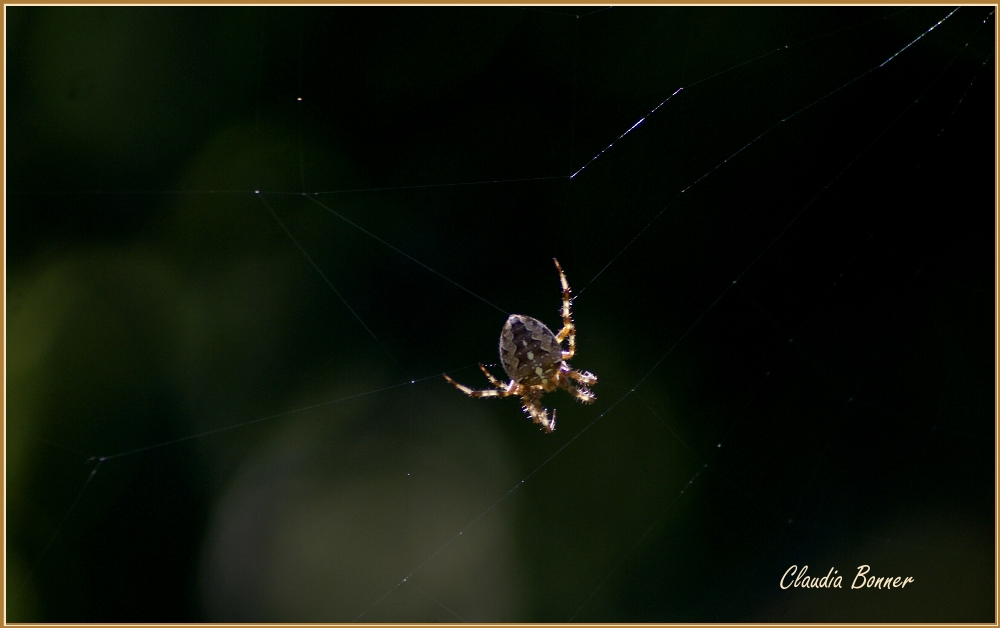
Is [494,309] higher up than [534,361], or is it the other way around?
[534,361]

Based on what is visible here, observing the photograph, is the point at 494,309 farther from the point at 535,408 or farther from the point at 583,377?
the point at 583,377

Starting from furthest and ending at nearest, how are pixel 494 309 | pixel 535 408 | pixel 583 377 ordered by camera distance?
pixel 494 309
pixel 535 408
pixel 583 377

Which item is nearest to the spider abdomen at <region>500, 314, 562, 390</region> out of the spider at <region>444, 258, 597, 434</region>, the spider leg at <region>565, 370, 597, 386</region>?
the spider at <region>444, 258, 597, 434</region>

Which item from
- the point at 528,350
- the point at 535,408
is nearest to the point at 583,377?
the point at 535,408

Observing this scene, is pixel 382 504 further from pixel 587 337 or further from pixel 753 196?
pixel 753 196

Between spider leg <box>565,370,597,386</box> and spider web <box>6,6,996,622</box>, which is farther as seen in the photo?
spider web <box>6,6,996,622</box>

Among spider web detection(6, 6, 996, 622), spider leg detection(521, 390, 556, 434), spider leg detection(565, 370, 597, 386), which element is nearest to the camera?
spider leg detection(565, 370, 597, 386)

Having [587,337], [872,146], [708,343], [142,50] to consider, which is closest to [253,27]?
[142,50]

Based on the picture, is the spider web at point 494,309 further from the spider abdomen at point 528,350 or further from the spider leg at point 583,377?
the spider abdomen at point 528,350

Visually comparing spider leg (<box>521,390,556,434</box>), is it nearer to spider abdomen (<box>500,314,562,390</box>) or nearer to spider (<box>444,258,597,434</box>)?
spider (<box>444,258,597,434</box>)
